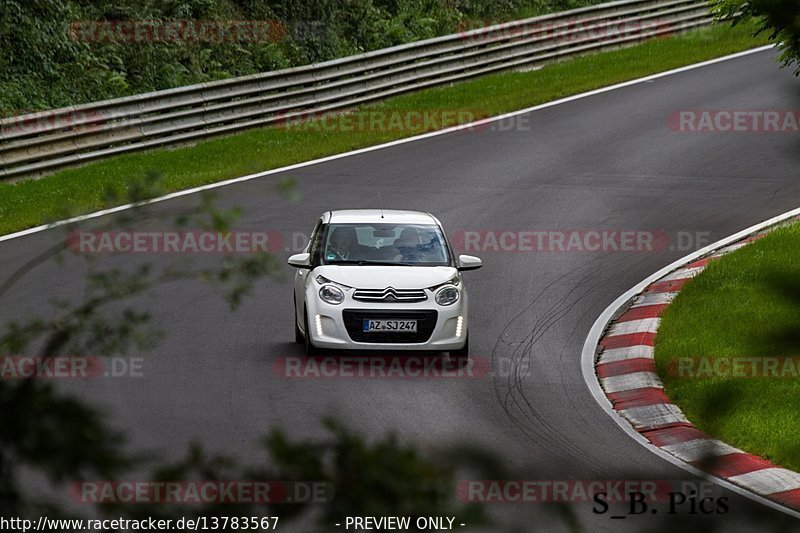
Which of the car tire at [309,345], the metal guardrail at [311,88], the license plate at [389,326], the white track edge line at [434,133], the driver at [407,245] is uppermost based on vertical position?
the driver at [407,245]

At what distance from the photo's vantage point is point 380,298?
44.5 ft

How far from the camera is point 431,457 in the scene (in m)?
2.01

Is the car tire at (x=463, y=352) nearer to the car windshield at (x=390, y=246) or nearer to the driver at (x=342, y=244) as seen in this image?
the car windshield at (x=390, y=246)

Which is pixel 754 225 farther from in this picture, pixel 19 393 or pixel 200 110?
pixel 19 393

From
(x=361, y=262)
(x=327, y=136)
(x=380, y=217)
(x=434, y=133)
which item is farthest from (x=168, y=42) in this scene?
(x=361, y=262)

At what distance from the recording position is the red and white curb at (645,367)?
9.71 m

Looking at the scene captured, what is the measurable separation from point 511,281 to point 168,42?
15.4 meters

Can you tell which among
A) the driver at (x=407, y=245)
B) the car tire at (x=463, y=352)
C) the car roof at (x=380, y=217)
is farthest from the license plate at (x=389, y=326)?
the car roof at (x=380, y=217)

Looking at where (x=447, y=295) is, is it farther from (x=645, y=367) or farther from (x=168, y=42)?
(x=168, y=42)

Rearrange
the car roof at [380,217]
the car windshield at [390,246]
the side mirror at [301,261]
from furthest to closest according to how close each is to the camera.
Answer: the car roof at [380,217] → the car windshield at [390,246] → the side mirror at [301,261]

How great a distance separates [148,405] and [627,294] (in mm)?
7191

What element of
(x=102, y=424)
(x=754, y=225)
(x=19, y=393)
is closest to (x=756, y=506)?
(x=102, y=424)

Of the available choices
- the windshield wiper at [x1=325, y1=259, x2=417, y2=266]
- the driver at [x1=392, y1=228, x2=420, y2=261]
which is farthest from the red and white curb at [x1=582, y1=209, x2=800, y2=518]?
the windshield wiper at [x1=325, y1=259, x2=417, y2=266]

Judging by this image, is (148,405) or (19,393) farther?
(148,405)
